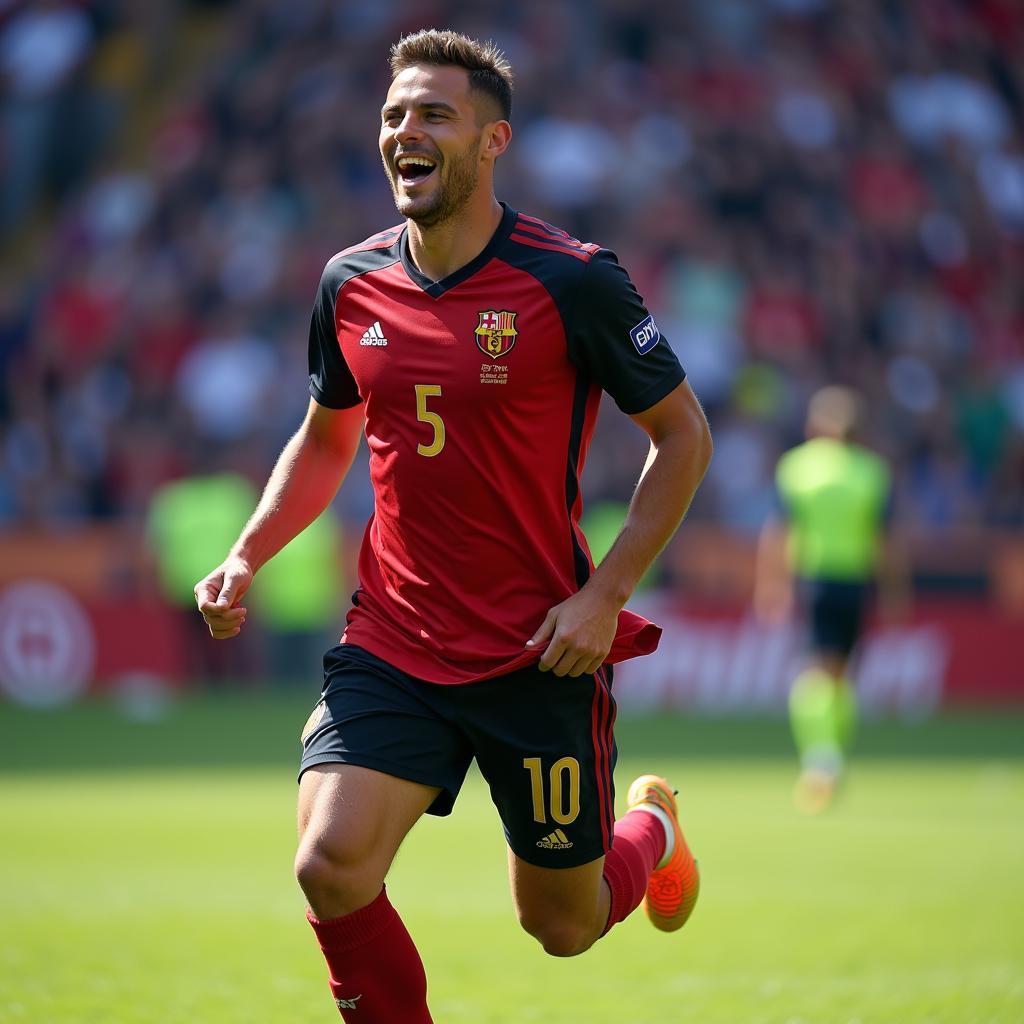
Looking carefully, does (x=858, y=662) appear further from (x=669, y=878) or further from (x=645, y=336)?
(x=645, y=336)

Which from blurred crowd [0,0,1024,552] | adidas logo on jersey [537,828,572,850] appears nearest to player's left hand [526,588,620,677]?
adidas logo on jersey [537,828,572,850]

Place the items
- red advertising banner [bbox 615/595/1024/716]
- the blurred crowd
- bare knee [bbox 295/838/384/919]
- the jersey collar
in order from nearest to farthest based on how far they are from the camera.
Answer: bare knee [bbox 295/838/384/919], the jersey collar, red advertising banner [bbox 615/595/1024/716], the blurred crowd

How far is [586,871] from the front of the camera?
507 cm

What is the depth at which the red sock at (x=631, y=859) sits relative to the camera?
5.29 meters

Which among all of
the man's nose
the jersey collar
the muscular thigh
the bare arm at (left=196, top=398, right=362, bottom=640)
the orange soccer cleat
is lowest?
the orange soccer cleat

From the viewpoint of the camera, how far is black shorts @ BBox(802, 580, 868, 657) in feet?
41.4

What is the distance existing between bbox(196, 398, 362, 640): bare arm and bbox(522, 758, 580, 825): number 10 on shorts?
36.8 inches

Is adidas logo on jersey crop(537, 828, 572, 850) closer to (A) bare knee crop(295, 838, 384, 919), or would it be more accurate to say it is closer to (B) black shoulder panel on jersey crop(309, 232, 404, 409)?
(A) bare knee crop(295, 838, 384, 919)

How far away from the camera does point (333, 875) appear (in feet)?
Answer: 14.9

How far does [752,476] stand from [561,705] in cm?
1480

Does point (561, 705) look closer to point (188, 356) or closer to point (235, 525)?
point (235, 525)

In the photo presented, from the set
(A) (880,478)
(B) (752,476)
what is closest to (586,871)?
(A) (880,478)

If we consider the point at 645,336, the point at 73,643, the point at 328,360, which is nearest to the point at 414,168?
the point at 328,360

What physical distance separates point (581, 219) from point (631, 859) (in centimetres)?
1595
